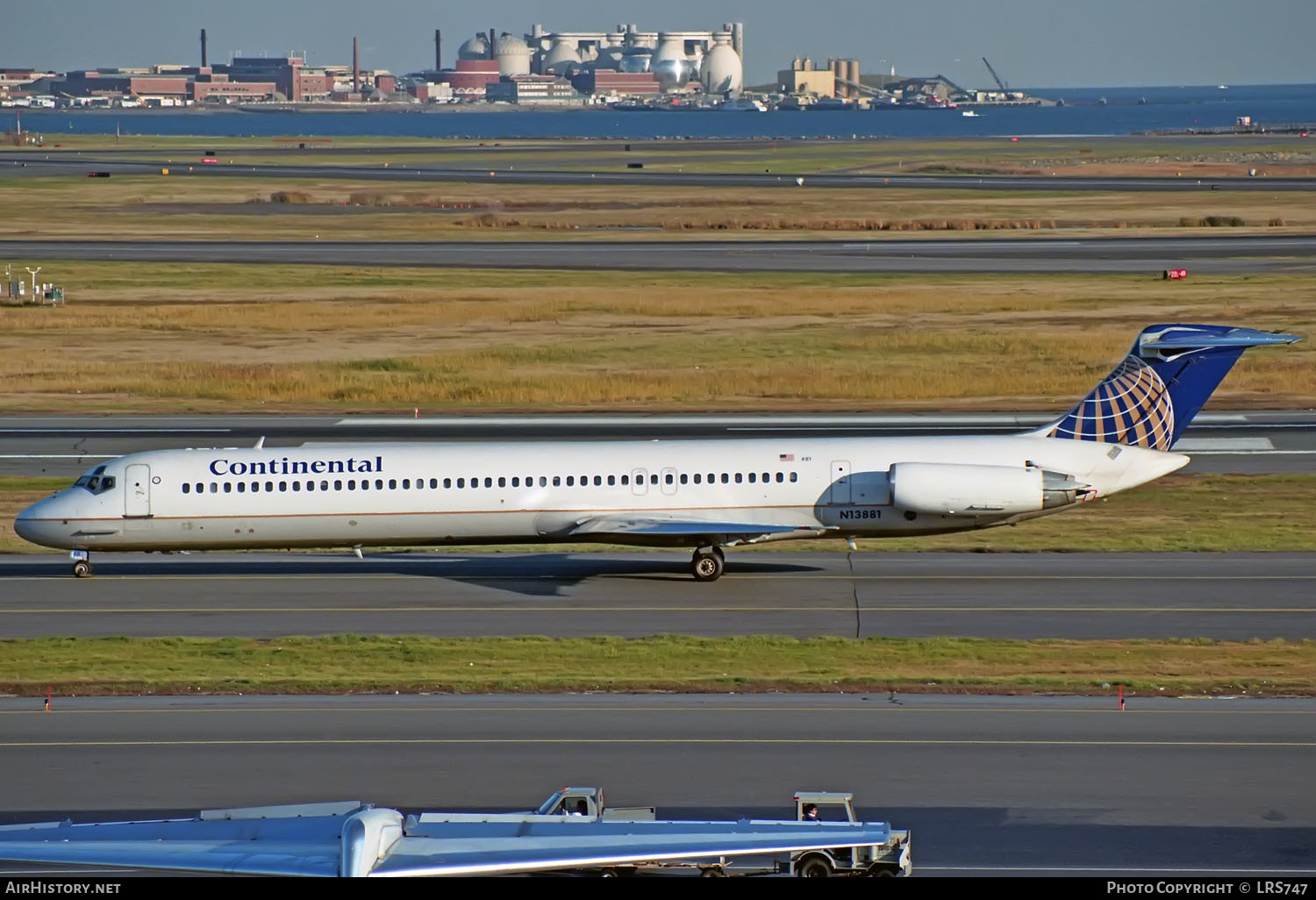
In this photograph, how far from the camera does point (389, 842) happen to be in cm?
1002

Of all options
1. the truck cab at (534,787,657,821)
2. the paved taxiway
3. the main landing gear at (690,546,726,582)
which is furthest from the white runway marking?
the paved taxiway

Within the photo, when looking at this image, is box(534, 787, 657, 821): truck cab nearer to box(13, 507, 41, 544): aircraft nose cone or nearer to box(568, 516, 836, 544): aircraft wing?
box(568, 516, 836, 544): aircraft wing

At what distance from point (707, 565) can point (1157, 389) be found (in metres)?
10.8

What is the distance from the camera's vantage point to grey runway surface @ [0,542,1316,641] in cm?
3300

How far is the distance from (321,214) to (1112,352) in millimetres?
81558

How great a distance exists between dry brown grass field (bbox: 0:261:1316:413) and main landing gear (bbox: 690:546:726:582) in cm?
2438

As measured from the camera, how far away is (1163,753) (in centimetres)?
2417

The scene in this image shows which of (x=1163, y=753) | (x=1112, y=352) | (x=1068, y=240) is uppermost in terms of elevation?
(x=1068, y=240)

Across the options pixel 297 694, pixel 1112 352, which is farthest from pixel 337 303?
pixel 297 694

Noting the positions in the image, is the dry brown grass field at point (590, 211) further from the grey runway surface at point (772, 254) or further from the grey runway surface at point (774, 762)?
the grey runway surface at point (774, 762)

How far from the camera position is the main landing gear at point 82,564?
125ft

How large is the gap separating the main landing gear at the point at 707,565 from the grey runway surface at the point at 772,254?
59.9 metres

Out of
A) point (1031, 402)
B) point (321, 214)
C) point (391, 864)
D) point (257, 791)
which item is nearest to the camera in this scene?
point (391, 864)

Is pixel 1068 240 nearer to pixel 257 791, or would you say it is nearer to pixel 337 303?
pixel 337 303
